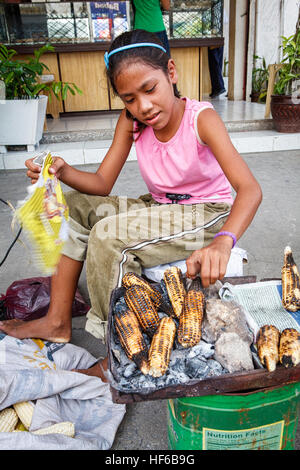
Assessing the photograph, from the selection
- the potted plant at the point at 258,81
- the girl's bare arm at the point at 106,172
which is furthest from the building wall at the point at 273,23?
the girl's bare arm at the point at 106,172

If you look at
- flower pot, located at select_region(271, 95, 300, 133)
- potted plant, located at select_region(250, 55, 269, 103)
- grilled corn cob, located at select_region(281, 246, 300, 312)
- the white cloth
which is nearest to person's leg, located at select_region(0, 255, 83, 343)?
the white cloth

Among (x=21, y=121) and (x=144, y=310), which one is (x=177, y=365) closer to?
(x=144, y=310)

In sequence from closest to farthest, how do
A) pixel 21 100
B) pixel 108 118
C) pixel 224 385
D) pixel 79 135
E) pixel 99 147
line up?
pixel 224 385 → pixel 21 100 → pixel 99 147 → pixel 79 135 → pixel 108 118

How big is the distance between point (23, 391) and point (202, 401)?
0.82 metres

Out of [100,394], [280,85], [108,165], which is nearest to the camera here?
[100,394]

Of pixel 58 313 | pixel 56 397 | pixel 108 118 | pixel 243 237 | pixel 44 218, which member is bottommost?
pixel 243 237

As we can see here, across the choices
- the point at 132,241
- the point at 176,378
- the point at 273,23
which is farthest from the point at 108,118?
the point at 176,378

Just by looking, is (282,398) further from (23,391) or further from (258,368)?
(23,391)

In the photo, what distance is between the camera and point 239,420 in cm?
108

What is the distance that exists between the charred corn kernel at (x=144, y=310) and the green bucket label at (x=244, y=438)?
0.37 meters

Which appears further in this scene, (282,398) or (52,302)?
(52,302)

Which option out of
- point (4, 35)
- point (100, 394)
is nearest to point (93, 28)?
point (4, 35)

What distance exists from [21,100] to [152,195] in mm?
3977
